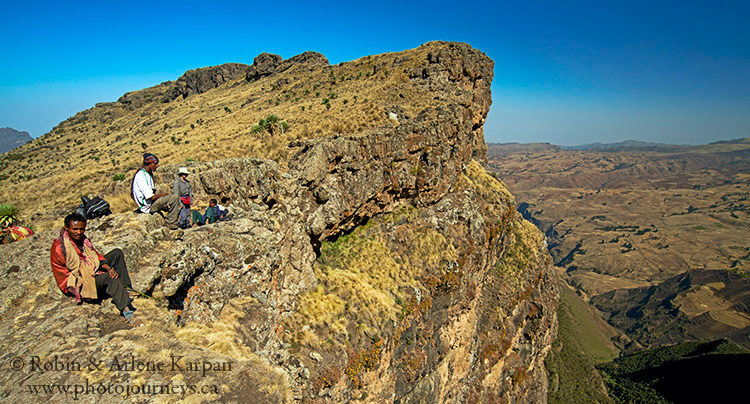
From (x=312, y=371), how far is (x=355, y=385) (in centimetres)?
353

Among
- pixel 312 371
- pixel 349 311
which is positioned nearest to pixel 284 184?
pixel 349 311

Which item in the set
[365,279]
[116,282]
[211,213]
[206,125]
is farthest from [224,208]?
[206,125]

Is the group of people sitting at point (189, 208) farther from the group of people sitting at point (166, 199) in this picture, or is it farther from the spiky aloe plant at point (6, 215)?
the spiky aloe plant at point (6, 215)

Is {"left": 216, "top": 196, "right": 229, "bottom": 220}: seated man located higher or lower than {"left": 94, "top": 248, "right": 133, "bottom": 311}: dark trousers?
higher

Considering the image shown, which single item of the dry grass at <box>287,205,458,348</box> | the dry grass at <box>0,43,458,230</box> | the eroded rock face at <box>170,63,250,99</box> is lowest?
the dry grass at <box>287,205,458,348</box>

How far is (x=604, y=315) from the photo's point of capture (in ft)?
521

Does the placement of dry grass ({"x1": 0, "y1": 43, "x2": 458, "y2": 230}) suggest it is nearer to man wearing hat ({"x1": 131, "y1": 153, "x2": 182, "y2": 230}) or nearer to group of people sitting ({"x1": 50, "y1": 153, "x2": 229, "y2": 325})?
man wearing hat ({"x1": 131, "y1": 153, "x2": 182, "y2": 230})

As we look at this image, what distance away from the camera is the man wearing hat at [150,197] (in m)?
11.3

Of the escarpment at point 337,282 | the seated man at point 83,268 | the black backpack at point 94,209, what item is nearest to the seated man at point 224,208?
the escarpment at point 337,282

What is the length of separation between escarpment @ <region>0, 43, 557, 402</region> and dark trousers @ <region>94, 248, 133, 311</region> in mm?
482

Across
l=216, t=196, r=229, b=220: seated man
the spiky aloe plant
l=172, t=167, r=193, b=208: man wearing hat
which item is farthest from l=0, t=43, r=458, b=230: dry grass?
l=172, t=167, r=193, b=208: man wearing hat

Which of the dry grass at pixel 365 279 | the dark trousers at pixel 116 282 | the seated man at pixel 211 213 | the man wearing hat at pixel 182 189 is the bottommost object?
the dry grass at pixel 365 279

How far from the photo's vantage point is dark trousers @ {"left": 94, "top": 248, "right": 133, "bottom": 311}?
312 inches

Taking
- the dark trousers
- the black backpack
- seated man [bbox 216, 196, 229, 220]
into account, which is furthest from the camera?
seated man [bbox 216, 196, 229, 220]
